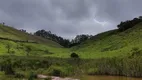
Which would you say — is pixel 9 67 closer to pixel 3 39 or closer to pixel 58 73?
pixel 58 73

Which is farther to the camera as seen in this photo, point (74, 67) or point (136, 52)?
point (136, 52)

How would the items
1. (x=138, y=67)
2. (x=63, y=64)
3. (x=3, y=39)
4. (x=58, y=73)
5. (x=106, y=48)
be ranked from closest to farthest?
(x=138, y=67), (x=58, y=73), (x=63, y=64), (x=106, y=48), (x=3, y=39)

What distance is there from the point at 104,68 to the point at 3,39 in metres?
104

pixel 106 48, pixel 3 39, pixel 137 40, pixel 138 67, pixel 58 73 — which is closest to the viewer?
pixel 138 67

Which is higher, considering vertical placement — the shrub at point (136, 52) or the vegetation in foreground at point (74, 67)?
the shrub at point (136, 52)

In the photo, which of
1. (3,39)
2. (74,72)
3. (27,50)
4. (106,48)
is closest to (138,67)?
(74,72)

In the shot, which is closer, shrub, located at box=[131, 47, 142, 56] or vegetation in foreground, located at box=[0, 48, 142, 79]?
vegetation in foreground, located at box=[0, 48, 142, 79]

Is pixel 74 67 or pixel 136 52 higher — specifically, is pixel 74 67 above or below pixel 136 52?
below

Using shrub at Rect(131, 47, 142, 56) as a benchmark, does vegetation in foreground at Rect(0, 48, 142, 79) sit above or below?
below

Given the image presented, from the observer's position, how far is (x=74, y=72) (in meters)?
85.8

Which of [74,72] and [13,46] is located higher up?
[13,46]

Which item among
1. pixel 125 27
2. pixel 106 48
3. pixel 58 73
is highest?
pixel 125 27

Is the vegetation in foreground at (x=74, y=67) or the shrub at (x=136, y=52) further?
the shrub at (x=136, y=52)

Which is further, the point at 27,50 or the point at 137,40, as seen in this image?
the point at 27,50
